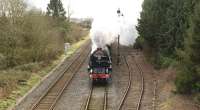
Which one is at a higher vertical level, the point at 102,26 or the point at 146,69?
the point at 102,26

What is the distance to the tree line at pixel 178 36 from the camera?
933 inches

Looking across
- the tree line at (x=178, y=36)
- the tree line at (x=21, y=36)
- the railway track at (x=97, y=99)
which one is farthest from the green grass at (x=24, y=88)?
the tree line at (x=178, y=36)

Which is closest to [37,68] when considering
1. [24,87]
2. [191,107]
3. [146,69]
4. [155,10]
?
[24,87]

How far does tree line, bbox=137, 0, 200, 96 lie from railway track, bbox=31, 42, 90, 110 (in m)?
8.64

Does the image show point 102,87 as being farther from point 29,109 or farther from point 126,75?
point 29,109

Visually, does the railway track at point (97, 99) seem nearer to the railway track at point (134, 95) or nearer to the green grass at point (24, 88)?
the railway track at point (134, 95)

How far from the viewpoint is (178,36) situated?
113 ft

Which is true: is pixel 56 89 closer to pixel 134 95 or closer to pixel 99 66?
pixel 99 66

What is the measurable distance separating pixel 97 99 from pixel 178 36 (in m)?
10.0

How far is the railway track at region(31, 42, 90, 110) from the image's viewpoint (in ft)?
89.7

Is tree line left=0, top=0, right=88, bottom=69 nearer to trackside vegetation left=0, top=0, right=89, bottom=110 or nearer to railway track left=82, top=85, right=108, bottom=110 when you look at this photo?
trackside vegetation left=0, top=0, right=89, bottom=110

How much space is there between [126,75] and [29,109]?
1455cm

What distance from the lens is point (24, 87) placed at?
33125mm

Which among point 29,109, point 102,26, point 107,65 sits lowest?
point 29,109
